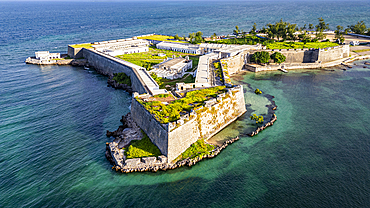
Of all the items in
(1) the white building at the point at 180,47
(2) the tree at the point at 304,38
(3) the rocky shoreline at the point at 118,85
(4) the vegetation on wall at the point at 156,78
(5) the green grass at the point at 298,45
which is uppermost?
(2) the tree at the point at 304,38

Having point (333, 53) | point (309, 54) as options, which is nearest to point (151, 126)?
point (309, 54)

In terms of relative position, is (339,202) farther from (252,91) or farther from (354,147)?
(252,91)

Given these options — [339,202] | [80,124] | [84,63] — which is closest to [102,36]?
[84,63]

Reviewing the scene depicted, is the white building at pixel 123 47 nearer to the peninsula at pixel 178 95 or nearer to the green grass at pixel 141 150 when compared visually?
the peninsula at pixel 178 95

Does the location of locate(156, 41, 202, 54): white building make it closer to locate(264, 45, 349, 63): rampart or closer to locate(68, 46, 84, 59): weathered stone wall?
locate(264, 45, 349, 63): rampart

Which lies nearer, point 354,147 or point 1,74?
point 354,147

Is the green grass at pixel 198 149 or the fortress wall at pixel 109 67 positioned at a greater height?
the fortress wall at pixel 109 67

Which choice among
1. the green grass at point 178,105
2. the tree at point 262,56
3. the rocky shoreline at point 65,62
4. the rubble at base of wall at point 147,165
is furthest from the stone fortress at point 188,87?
the rocky shoreline at point 65,62
